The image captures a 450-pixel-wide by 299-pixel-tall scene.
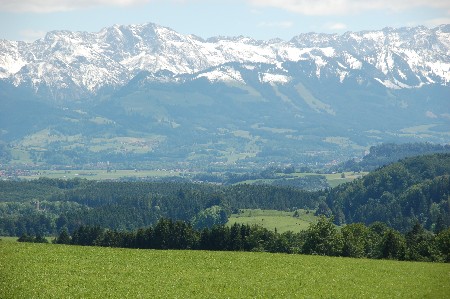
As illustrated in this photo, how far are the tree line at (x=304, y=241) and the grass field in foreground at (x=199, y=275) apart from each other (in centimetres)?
1758

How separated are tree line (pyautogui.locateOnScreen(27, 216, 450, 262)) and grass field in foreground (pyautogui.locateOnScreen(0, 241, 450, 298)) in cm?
1758

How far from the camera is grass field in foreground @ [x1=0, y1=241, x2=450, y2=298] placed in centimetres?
6325

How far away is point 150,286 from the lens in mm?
65688

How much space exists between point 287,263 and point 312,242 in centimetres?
2570

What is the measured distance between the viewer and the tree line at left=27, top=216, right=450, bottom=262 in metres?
104

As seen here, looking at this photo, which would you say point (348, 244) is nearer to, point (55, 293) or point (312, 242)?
point (312, 242)

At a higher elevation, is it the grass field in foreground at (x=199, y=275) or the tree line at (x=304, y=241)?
the grass field in foreground at (x=199, y=275)

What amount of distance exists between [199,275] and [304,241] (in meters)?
46.8

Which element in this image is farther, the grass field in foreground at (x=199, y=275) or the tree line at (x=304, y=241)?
the tree line at (x=304, y=241)

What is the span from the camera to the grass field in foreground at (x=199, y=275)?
6325cm

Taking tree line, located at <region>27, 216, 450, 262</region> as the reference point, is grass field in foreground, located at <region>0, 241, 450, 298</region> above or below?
above

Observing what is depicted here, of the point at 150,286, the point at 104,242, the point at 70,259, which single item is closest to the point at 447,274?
the point at 150,286

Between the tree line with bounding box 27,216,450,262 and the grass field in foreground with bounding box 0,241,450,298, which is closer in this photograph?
the grass field in foreground with bounding box 0,241,450,298

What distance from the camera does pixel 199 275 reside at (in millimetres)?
72062
